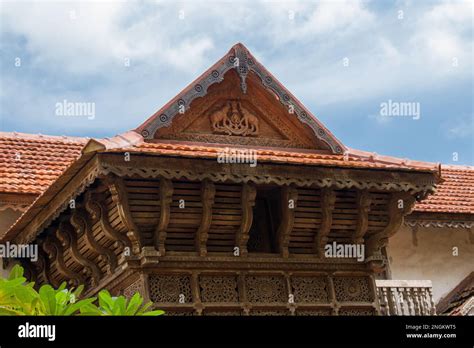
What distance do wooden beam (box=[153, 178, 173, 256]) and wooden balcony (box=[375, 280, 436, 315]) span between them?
2.77m

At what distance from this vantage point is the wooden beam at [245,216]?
336 inches

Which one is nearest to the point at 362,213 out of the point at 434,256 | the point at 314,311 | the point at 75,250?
the point at 314,311

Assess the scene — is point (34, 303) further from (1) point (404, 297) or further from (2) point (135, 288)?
(1) point (404, 297)

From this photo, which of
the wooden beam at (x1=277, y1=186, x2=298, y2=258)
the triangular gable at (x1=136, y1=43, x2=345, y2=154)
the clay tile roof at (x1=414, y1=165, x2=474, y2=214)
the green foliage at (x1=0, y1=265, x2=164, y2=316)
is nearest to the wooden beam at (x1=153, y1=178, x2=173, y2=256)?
the triangular gable at (x1=136, y1=43, x2=345, y2=154)

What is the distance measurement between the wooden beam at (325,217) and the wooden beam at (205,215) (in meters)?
1.17

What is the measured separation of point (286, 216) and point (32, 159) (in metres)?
4.25

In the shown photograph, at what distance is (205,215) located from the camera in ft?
27.8

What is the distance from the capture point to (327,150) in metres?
9.46

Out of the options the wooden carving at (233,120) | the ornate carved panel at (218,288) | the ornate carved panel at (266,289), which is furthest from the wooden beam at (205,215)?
the wooden carving at (233,120)

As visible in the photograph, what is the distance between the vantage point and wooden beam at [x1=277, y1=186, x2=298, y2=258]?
8.76 m
